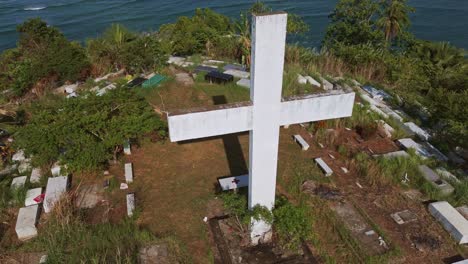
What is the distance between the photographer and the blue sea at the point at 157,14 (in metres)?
37.9

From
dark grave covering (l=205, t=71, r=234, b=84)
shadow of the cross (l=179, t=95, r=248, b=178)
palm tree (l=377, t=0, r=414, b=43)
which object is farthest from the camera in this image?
palm tree (l=377, t=0, r=414, b=43)

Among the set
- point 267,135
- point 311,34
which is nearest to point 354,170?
point 267,135

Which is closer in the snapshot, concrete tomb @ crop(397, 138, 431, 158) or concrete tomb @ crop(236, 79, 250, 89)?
concrete tomb @ crop(397, 138, 431, 158)

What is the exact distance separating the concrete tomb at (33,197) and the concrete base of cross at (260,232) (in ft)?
15.1

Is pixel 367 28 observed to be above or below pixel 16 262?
above

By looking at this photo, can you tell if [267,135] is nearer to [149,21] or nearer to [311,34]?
[311,34]

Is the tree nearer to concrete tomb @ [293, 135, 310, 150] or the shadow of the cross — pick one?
the shadow of the cross

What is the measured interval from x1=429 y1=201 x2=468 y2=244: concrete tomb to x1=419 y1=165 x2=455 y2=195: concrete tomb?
2.08 ft

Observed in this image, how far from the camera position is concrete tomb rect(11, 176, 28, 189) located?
824cm

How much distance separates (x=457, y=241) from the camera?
6.68 m

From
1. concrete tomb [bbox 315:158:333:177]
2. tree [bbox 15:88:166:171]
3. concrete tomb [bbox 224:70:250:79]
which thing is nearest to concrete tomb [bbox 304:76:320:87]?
concrete tomb [bbox 224:70:250:79]

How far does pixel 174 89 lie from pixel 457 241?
940cm

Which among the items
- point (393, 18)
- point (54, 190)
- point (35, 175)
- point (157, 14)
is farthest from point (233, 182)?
point (157, 14)

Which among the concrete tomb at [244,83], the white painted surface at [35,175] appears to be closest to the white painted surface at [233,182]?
the white painted surface at [35,175]
